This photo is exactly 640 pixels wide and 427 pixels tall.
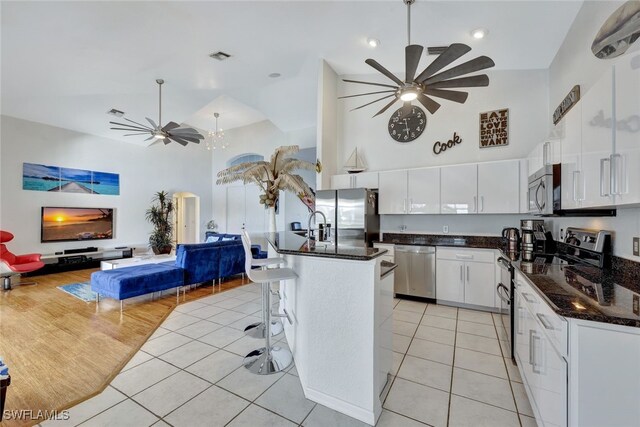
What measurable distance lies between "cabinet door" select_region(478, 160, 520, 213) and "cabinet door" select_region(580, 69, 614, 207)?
7.11 feet

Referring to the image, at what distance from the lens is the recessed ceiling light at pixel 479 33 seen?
358 centimetres

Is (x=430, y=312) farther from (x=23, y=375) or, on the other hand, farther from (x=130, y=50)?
(x=130, y=50)

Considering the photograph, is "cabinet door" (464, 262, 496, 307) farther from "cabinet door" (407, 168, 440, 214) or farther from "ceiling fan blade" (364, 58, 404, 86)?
"ceiling fan blade" (364, 58, 404, 86)

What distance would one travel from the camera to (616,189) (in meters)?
1.46

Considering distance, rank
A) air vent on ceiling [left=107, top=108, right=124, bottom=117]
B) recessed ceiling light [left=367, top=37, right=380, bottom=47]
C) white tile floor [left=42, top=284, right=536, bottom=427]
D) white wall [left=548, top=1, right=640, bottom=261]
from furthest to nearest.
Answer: air vent on ceiling [left=107, top=108, right=124, bottom=117]
recessed ceiling light [left=367, top=37, right=380, bottom=47]
white wall [left=548, top=1, right=640, bottom=261]
white tile floor [left=42, top=284, right=536, bottom=427]

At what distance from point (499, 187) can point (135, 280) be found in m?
5.40

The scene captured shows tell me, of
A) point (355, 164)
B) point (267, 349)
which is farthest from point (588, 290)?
point (355, 164)

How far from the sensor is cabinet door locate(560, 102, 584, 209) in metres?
1.92

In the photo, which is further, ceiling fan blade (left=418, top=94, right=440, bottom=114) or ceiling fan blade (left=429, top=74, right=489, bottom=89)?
ceiling fan blade (left=418, top=94, right=440, bottom=114)

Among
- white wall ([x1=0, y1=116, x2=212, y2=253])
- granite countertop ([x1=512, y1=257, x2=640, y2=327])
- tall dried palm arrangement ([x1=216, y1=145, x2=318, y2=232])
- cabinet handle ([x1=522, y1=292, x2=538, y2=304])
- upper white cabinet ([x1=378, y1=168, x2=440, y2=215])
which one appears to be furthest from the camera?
white wall ([x1=0, y1=116, x2=212, y2=253])

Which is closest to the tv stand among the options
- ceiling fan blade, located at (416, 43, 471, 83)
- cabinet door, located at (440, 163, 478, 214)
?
cabinet door, located at (440, 163, 478, 214)

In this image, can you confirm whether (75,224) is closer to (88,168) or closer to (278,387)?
(88,168)

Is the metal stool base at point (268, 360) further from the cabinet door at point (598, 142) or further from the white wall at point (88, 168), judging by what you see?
the white wall at point (88, 168)

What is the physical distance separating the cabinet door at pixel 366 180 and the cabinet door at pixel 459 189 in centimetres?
109
